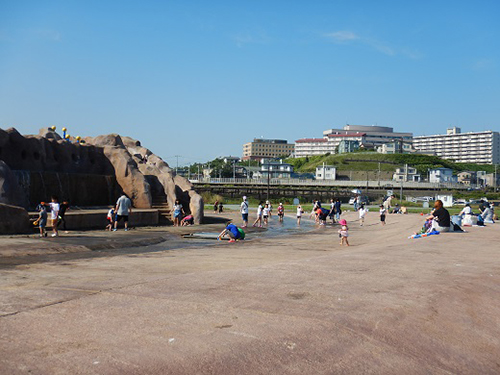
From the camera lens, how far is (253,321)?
6.02m

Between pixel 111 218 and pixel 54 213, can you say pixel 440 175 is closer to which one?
pixel 111 218

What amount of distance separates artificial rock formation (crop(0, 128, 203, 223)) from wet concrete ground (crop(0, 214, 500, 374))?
17440 mm

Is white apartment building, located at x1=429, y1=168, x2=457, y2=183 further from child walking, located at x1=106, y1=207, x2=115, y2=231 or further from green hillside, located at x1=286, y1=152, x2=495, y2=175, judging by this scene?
child walking, located at x1=106, y1=207, x2=115, y2=231

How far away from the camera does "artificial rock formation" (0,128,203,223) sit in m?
26.9

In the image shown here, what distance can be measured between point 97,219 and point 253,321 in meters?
19.4

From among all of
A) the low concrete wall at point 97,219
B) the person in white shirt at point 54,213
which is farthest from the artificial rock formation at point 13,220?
the low concrete wall at point 97,219

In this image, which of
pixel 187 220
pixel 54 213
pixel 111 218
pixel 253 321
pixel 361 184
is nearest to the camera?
pixel 253 321

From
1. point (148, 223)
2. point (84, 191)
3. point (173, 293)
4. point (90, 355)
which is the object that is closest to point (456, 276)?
point (173, 293)

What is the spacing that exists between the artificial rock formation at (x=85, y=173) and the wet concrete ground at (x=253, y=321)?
17.4 metres

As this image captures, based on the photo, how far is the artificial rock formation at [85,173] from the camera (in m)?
26.9

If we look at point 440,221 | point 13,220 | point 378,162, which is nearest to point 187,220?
point 13,220

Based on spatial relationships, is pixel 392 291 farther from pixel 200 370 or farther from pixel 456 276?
pixel 200 370

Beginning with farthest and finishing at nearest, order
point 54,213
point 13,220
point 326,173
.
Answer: point 326,173 → point 13,220 → point 54,213

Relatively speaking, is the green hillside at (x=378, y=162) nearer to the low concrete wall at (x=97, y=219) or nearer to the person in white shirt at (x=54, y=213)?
the low concrete wall at (x=97, y=219)
